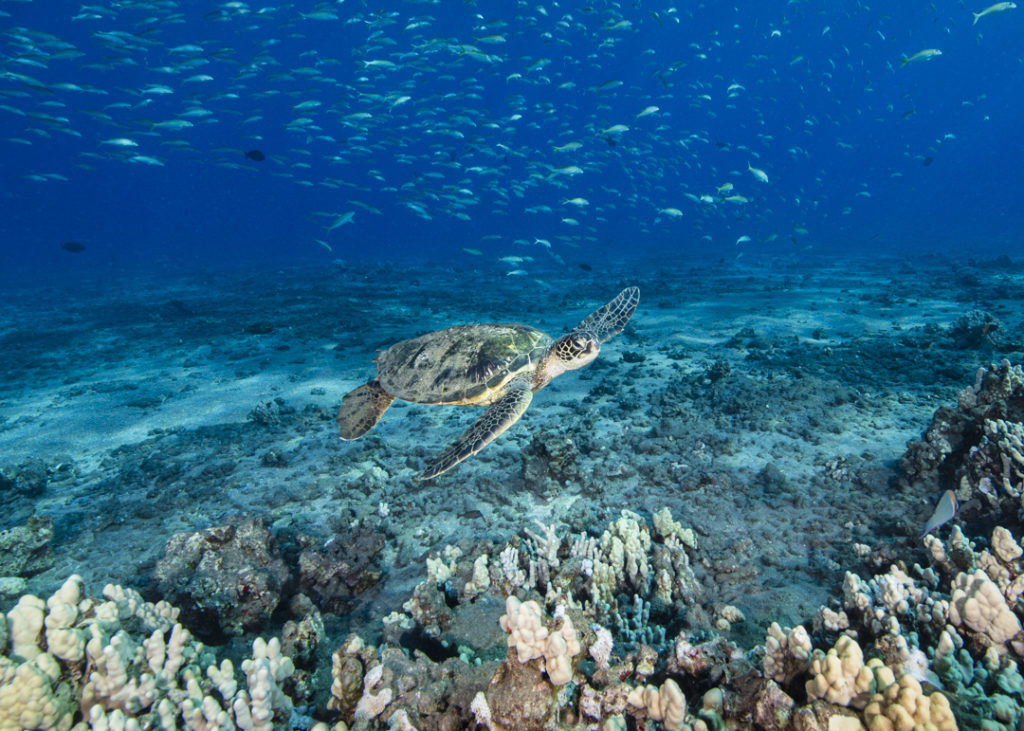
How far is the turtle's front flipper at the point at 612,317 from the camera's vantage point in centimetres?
719

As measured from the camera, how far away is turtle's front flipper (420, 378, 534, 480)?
4464 millimetres

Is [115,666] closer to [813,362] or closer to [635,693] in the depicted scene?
[635,693]

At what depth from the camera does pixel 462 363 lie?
19.8 ft

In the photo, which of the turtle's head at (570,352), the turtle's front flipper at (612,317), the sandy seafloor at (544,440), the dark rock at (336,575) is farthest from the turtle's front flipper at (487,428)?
the turtle's front flipper at (612,317)

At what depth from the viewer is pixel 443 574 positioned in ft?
12.4

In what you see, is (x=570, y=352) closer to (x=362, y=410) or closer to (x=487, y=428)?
(x=487, y=428)

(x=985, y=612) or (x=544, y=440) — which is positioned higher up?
(x=985, y=612)

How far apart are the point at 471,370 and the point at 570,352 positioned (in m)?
1.30

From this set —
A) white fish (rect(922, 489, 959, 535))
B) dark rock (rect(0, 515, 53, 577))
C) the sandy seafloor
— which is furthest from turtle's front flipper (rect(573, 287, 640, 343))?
dark rock (rect(0, 515, 53, 577))

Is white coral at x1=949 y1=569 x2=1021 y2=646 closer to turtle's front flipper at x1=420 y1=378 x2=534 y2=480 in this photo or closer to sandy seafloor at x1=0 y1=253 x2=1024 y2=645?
sandy seafloor at x1=0 y1=253 x2=1024 y2=645

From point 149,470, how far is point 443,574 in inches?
198

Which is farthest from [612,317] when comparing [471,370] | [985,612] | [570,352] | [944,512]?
[985,612]

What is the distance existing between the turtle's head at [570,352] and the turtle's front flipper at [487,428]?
44cm

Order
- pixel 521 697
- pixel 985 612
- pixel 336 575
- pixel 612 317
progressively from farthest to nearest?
pixel 612 317
pixel 336 575
pixel 985 612
pixel 521 697
